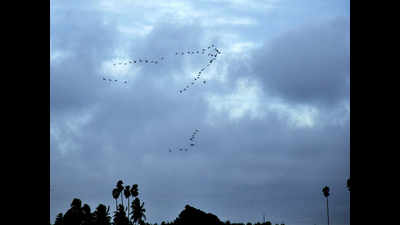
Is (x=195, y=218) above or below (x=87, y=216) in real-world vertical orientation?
below

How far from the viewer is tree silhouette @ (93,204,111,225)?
136 m

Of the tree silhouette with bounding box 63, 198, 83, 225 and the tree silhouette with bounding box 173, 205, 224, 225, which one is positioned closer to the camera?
the tree silhouette with bounding box 173, 205, 224, 225

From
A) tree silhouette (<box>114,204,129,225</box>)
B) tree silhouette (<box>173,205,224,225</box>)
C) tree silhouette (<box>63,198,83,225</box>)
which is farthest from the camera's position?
tree silhouette (<box>114,204,129,225</box>)

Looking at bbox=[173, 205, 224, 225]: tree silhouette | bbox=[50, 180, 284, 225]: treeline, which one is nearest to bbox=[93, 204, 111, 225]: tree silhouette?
bbox=[50, 180, 284, 225]: treeline

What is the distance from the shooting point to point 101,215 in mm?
137375

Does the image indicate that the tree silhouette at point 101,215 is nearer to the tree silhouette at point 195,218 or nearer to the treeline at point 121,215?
the treeline at point 121,215

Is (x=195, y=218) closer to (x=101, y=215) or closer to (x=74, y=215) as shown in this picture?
(x=74, y=215)


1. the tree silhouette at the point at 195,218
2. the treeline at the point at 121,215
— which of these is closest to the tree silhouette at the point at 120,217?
the treeline at the point at 121,215

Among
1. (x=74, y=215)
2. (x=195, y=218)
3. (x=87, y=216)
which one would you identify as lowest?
(x=195, y=218)

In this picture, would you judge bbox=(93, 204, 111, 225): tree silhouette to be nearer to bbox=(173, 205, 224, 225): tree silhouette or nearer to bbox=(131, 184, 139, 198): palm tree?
bbox=(131, 184, 139, 198): palm tree

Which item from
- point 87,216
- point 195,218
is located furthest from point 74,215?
point 195,218

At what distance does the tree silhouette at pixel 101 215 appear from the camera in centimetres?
13602
